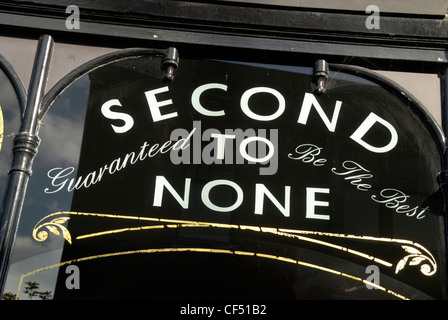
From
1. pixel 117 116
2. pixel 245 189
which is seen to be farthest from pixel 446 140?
pixel 117 116

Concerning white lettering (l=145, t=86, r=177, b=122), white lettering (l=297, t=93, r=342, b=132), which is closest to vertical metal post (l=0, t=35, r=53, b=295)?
white lettering (l=145, t=86, r=177, b=122)

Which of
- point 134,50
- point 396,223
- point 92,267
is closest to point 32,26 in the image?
→ point 134,50

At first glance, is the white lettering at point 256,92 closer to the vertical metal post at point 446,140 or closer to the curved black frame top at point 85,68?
the curved black frame top at point 85,68

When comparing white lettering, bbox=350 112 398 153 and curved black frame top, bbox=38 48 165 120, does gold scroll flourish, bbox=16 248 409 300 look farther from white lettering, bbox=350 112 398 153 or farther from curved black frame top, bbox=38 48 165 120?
curved black frame top, bbox=38 48 165 120

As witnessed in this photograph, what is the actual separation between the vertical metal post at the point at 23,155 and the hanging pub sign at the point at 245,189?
0.49 ft

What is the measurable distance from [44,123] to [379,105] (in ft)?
9.92

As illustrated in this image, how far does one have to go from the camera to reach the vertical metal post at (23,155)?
16.7 ft

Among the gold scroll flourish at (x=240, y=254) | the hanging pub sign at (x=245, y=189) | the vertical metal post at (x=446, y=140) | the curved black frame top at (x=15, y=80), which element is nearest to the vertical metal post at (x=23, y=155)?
the curved black frame top at (x=15, y=80)

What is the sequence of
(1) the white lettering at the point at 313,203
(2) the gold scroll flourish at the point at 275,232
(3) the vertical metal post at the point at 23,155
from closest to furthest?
(3) the vertical metal post at the point at 23,155 < (2) the gold scroll flourish at the point at 275,232 < (1) the white lettering at the point at 313,203

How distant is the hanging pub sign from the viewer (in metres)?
5.15

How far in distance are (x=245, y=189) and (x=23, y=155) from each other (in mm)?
1892

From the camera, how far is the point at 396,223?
5.45 metres

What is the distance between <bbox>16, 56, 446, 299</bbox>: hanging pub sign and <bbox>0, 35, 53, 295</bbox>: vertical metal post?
150mm

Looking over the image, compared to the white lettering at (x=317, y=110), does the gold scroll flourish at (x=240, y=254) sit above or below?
below
